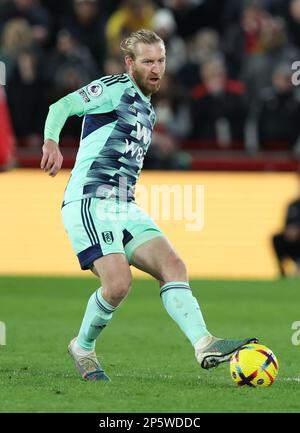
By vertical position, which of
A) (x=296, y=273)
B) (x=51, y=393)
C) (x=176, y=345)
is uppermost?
(x=51, y=393)

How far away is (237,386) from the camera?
7.73 m

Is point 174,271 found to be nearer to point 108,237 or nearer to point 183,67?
point 108,237

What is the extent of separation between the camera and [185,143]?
17203mm

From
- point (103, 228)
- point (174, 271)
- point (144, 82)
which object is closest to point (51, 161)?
point (103, 228)

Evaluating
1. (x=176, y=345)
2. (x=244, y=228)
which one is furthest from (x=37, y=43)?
(x=176, y=345)

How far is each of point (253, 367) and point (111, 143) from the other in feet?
5.82

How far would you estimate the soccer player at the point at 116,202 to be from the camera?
7.81 meters

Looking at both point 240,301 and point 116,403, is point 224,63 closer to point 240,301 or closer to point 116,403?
point 240,301

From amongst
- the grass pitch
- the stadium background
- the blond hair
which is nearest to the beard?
the blond hair

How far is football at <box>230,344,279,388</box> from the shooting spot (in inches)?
297

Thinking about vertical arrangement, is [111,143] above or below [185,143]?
above

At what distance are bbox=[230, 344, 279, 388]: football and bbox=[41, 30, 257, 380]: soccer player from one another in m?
0.31

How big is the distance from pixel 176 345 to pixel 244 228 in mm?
6130

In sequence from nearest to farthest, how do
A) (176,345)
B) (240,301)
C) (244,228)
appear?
(176,345) → (240,301) → (244,228)
